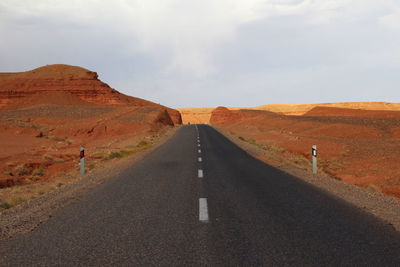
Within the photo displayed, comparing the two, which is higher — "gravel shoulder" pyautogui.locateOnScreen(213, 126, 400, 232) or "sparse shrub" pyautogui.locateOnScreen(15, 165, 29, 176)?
"gravel shoulder" pyautogui.locateOnScreen(213, 126, 400, 232)

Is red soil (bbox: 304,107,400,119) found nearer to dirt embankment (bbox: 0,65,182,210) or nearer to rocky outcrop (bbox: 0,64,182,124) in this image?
dirt embankment (bbox: 0,65,182,210)

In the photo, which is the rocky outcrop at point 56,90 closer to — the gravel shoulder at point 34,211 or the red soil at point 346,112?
the red soil at point 346,112

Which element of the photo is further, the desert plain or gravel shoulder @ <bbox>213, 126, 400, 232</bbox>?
the desert plain

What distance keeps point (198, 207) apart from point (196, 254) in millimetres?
2385

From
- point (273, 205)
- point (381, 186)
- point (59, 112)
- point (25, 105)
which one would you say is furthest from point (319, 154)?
point (25, 105)

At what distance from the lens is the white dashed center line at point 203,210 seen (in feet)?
18.1

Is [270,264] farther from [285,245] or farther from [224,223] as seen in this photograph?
[224,223]

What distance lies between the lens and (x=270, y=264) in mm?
3605

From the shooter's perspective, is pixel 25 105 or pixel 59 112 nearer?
pixel 59 112

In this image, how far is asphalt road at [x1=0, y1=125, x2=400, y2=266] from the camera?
151 inches

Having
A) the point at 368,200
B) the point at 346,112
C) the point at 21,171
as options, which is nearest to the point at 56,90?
the point at 21,171

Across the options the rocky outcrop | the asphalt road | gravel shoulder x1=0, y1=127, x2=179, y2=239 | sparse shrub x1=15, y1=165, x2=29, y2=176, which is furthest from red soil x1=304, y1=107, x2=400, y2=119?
gravel shoulder x1=0, y1=127, x2=179, y2=239

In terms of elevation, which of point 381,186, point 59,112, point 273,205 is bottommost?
point 381,186

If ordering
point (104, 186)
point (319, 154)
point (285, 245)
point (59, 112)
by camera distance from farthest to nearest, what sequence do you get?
point (59, 112) < point (319, 154) < point (104, 186) < point (285, 245)
